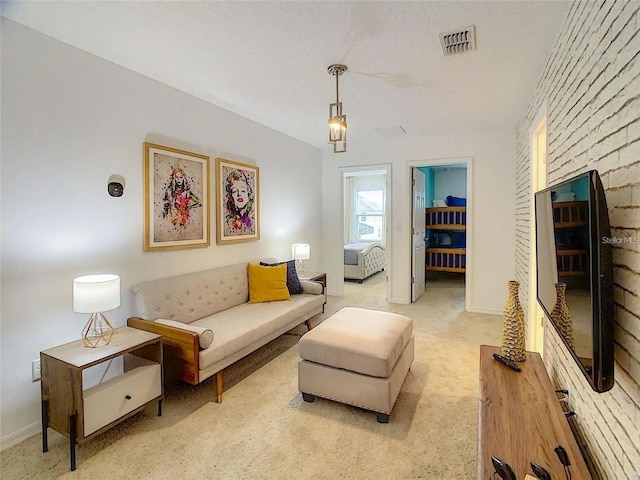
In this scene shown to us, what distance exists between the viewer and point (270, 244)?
4332mm

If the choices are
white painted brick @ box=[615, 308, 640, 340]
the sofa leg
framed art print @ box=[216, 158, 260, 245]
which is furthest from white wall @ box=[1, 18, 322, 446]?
white painted brick @ box=[615, 308, 640, 340]

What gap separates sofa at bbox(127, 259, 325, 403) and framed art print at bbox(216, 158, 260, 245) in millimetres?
383

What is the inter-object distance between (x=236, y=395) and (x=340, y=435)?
89cm

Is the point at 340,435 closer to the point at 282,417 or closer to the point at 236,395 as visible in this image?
the point at 282,417

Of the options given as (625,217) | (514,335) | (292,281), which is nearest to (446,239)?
(292,281)

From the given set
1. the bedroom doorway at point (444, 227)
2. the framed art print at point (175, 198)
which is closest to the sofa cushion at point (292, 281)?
the framed art print at point (175, 198)

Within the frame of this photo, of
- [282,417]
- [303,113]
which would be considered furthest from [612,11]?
[303,113]

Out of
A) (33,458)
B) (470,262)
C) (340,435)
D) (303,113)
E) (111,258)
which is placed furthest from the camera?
(470,262)

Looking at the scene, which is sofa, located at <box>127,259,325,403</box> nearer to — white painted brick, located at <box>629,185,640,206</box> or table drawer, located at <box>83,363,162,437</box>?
table drawer, located at <box>83,363,162,437</box>

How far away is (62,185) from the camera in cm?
222

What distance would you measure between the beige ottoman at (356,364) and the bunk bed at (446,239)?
3892 mm

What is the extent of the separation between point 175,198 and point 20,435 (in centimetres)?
190

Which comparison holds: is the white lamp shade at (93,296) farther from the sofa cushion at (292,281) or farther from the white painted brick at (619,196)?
the white painted brick at (619,196)

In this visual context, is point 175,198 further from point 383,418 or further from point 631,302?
point 631,302
